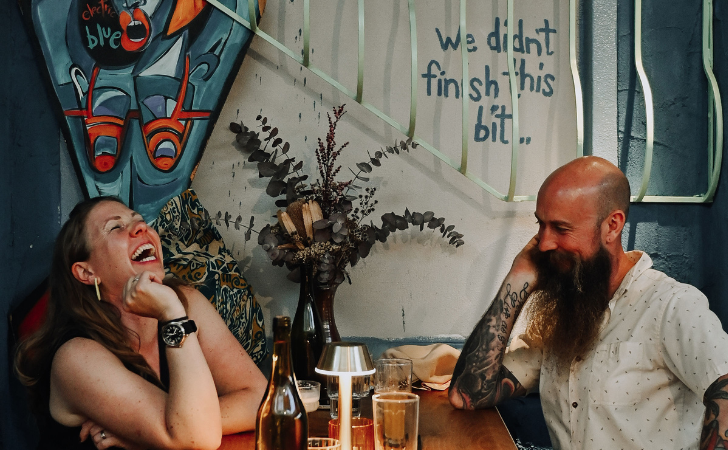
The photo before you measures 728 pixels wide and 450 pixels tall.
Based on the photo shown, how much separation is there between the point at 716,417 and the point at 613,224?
52 centimetres

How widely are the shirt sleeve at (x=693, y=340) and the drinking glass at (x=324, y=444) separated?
78 cm

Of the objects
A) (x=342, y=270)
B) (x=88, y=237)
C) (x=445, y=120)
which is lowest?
(x=342, y=270)

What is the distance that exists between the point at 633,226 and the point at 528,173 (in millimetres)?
358

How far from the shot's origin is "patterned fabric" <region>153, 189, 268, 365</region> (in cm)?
180

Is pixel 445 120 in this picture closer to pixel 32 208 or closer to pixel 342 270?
pixel 342 270

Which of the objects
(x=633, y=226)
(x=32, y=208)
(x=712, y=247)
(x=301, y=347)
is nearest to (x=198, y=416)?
(x=301, y=347)

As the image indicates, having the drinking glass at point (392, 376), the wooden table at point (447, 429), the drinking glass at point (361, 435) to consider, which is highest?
the drinking glass at point (361, 435)

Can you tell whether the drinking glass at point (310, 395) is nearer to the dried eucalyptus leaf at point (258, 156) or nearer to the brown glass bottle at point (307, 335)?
the brown glass bottle at point (307, 335)

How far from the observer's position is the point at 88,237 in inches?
61.9

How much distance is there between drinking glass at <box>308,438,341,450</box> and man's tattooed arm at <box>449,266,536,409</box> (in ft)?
2.05

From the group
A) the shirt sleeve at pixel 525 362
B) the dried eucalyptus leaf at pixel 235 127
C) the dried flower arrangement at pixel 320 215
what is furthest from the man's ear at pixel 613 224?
the dried eucalyptus leaf at pixel 235 127

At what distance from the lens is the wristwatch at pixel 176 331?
4.41 feet

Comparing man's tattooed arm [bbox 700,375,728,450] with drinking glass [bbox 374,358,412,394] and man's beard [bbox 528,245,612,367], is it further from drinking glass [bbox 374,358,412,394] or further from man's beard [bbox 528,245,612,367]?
drinking glass [bbox 374,358,412,394]

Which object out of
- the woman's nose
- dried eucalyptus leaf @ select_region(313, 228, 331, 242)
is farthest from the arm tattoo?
the woman's nose
